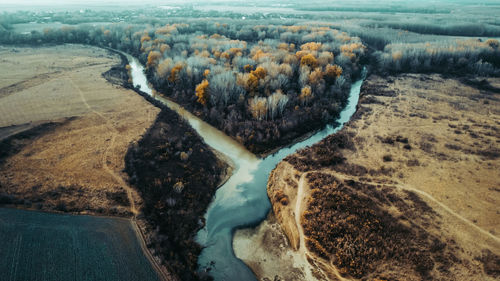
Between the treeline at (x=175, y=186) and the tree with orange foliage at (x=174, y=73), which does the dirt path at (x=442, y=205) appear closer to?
the treeline at (x=175, y=186)

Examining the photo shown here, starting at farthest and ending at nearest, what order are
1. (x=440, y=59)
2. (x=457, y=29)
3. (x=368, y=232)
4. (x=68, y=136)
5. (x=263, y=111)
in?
(x=457, y=29) < (x=440, y=59) < (x=263, y=111) < (x=68, y=136) < (x=368, y=232)

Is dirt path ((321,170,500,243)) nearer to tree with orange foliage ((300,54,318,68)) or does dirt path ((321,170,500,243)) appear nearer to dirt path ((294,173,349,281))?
dirt path ((294,173,349,281))

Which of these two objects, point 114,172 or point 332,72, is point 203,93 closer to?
point 114,172

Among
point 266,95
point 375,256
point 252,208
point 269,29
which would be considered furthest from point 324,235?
point 269,29

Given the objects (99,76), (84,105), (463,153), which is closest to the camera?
(463,153)

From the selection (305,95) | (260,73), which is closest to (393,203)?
(305,95)

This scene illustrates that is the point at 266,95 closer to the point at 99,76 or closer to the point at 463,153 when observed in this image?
the point at 463,153
